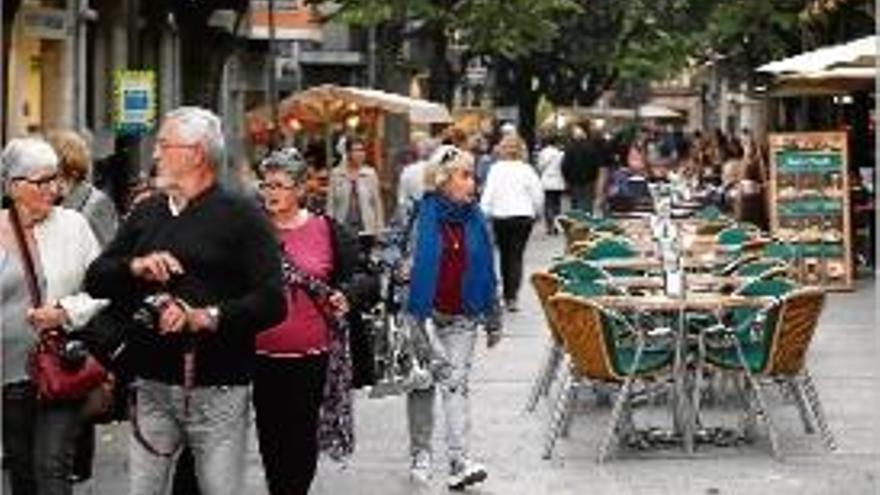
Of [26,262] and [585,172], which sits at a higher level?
[26,262]

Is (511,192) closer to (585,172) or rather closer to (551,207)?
(585,172)

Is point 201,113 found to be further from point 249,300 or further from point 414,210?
point 414,210

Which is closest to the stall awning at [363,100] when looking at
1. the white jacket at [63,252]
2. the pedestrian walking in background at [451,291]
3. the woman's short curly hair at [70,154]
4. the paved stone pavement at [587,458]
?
the paved stone pavement at [587,458]

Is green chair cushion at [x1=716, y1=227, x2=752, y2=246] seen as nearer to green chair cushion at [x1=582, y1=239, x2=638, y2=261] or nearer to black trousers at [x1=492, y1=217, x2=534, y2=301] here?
green chair cushion at [x1=582, y1=239, x2=638, y2=261]

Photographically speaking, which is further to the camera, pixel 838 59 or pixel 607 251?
pixel 838 59

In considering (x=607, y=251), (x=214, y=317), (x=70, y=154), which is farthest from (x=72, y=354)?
(x=607, y=251)

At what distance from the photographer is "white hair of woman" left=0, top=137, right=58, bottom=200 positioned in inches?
314

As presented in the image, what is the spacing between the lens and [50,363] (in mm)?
7984

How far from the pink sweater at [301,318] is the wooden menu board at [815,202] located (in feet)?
47.3

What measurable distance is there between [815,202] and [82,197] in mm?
14715

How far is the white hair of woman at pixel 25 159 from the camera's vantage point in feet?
26.1

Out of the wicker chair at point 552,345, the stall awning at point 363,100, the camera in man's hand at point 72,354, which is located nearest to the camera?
the camera in man's hand at point 72,354

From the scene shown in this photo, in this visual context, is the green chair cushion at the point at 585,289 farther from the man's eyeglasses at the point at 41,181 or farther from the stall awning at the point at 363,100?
the stall awning at the point at 363,100

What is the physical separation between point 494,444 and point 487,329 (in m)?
1.50
